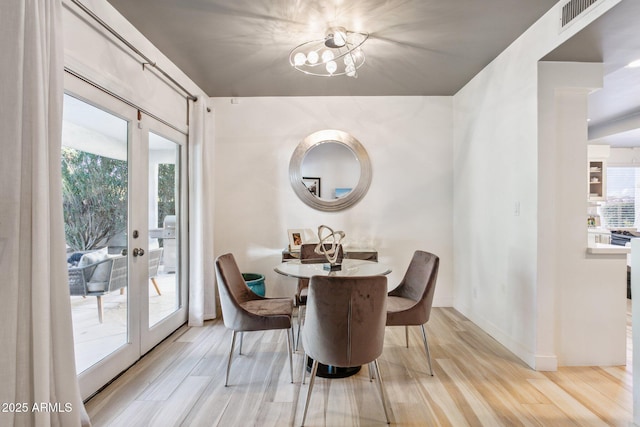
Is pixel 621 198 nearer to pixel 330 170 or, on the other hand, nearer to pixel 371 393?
pixel 330 170

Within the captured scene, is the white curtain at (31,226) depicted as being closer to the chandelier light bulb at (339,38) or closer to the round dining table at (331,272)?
the round dining table at (331,272)

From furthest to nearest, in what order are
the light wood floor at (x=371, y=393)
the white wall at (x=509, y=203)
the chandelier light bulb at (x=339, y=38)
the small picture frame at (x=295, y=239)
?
1. the small picture frame at (x=295, y=239)
2. the white wall at (x=509, y=203)
3. the chandelier light bulb at (x=339, y=38)
4. the light wood floor at (x=371, y=393)

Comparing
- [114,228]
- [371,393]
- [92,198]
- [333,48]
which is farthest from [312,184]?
[371,393]

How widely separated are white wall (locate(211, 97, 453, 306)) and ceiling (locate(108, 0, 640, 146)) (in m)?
0.43

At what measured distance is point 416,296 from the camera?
2.51 meters

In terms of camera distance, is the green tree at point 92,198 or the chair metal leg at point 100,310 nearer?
the green tree at point 92,198

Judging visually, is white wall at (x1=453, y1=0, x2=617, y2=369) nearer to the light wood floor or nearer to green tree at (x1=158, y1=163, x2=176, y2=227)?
the light wood floor

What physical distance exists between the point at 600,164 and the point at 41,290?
23.0 feet

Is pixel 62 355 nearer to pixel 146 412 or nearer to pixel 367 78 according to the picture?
pixel 146 412

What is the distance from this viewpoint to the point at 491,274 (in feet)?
9.54

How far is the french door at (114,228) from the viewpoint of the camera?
189 centimetres

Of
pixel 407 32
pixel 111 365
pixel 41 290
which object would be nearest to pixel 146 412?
pixel 111 365

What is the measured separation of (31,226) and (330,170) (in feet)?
9.22

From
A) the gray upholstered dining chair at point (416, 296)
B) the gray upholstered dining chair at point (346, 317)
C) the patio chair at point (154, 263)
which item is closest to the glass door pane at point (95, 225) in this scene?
the patio chair at point (154, 263)
